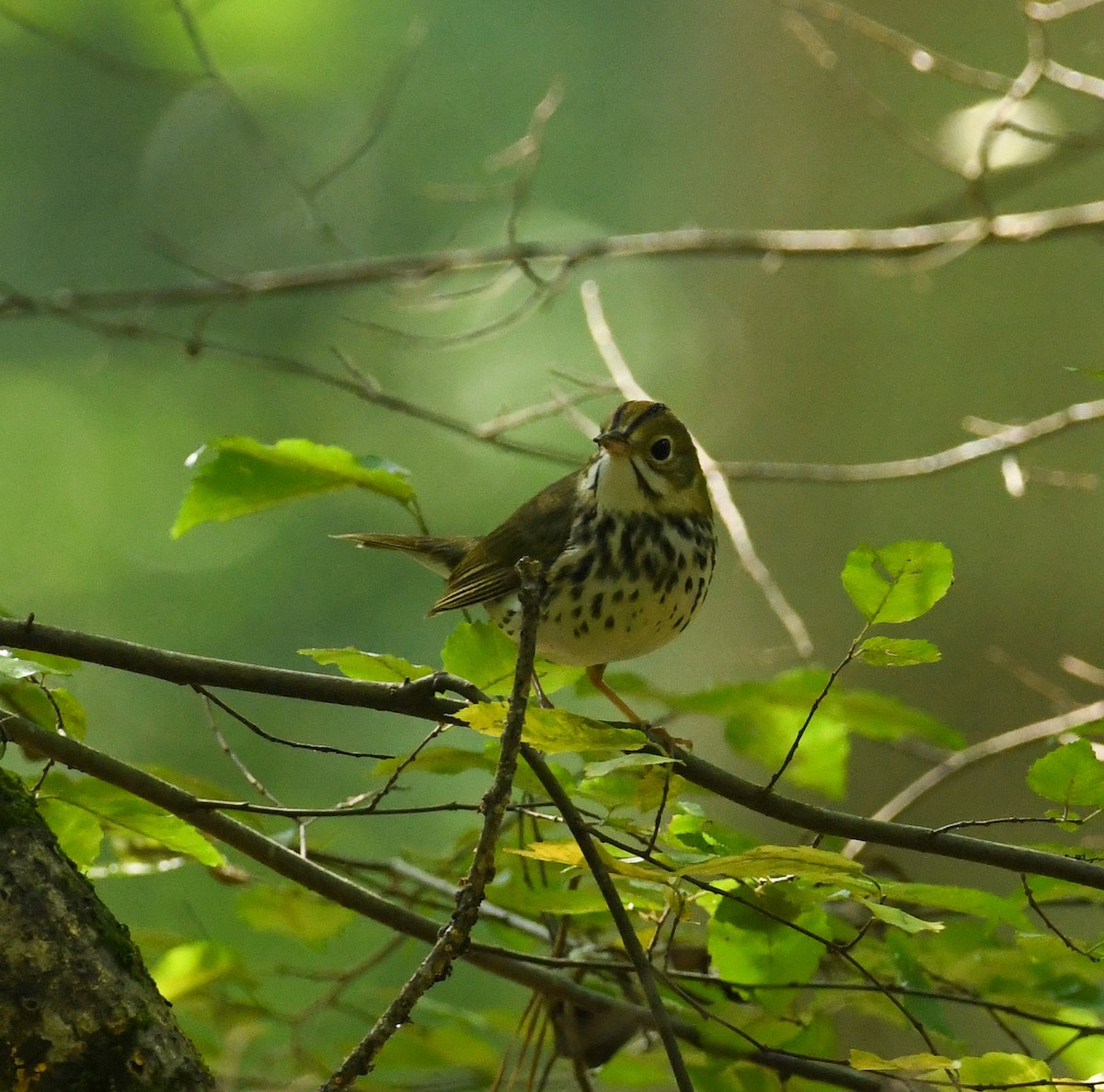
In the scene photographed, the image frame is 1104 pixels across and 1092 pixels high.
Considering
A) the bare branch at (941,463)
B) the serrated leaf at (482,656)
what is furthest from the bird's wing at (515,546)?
the serrated leaf at (482,656)

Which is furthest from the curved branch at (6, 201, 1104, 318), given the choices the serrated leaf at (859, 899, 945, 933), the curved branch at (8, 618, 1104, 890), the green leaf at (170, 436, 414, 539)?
the serrated leaf at (859, 899, 945, 933)

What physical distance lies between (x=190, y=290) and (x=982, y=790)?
2.19 meters

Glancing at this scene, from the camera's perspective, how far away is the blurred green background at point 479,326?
11.4 feet

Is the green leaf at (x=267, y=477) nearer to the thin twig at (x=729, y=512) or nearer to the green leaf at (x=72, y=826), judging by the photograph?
the green leaf at (x=72, y=826)

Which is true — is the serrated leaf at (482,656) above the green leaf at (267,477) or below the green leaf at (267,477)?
below

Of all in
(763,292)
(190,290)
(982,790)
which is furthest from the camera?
(763,292)

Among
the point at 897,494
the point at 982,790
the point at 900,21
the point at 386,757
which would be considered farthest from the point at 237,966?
the point at 900,21

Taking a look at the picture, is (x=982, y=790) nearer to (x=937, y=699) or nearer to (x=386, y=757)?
(x=937, y=699)

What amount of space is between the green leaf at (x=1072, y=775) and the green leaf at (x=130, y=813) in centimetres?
72

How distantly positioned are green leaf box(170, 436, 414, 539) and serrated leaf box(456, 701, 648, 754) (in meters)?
0.56

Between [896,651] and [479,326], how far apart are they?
5.44 m

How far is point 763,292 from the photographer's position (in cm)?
419

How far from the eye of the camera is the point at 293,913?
1676 millimetres

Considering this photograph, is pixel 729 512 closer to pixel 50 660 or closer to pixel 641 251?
pixel 641 251
